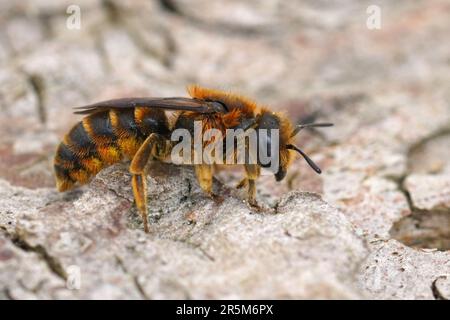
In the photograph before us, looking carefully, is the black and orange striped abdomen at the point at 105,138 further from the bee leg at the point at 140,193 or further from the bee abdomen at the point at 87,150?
the bee leg at the point at 140,193

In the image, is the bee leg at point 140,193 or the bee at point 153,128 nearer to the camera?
the bee leg at point 140,193

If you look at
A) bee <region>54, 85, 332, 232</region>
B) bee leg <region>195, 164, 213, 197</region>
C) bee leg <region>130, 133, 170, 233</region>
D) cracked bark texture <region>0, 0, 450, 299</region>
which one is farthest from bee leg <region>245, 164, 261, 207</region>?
bee leg <region>130, 133, 170, 233</region>

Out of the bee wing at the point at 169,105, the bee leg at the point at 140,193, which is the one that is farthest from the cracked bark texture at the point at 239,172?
the bee wing at the point at 169,105

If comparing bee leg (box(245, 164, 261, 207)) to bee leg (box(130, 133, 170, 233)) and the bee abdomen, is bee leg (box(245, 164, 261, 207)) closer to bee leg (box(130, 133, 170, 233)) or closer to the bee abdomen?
bee leg (box(130, 133, 170, 233))

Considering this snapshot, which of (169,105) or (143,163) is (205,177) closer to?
(143,163)

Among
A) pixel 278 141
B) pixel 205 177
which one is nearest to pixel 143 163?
pixel 205 177

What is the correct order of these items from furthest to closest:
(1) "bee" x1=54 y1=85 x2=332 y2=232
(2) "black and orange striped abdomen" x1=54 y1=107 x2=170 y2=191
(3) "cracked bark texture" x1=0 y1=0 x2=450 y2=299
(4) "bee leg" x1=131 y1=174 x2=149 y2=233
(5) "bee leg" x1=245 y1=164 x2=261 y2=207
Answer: (2) "black and orange striped abdomen" x1=54 y1=107 x2=170 y2=191 → (1) "bee" x1=54 y1=85 x2=332 y2=232 → (5) "bee leg" x1=245 y1=164 x2=261 y2=207 → (4) "bee leg" x1=131 y1=174 x2=149 y2=233 → (3) "cracked bark texture" x1=0 y1=0 x2=450 y2=299

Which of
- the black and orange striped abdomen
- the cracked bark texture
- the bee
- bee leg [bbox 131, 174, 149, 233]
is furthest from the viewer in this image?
the black and orange striped abdomen
